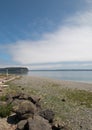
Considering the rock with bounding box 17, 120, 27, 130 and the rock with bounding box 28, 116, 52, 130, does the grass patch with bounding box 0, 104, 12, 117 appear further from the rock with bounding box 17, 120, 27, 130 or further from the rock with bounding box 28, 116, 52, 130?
the rock with bounding box 28, 116, 52, 130

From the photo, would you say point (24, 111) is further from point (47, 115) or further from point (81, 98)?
point (81, 98)

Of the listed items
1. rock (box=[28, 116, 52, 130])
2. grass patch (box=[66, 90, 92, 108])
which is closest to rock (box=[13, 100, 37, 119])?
rock (box=[28, 116, 52, 130])

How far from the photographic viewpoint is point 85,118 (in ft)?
58.1

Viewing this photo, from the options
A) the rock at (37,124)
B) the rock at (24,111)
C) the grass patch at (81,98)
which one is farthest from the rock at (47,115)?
the grass patch at (81,98)

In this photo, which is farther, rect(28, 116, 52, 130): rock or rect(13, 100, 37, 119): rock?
rect(13, 100, 37, 119): rock

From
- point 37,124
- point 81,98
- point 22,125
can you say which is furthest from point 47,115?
point 81,98

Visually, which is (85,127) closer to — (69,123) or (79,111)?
(69,123)

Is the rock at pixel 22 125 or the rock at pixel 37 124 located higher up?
the rock at pixel 37 124

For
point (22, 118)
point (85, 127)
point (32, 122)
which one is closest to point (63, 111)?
point (85, 127)

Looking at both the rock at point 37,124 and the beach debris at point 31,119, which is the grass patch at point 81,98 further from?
the rock at point 37,124

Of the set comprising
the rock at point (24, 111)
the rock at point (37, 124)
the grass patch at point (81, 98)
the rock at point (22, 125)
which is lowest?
the grass patch at point (81, 98)

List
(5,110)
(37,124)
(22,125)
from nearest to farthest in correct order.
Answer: (37,124)
(22,125)
(5,110)

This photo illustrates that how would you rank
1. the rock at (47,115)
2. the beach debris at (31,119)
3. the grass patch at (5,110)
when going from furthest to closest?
the grass patch at (5,110)
the rock at (47,115)
the beach debris at (31,119)

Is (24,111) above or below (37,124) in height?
above
